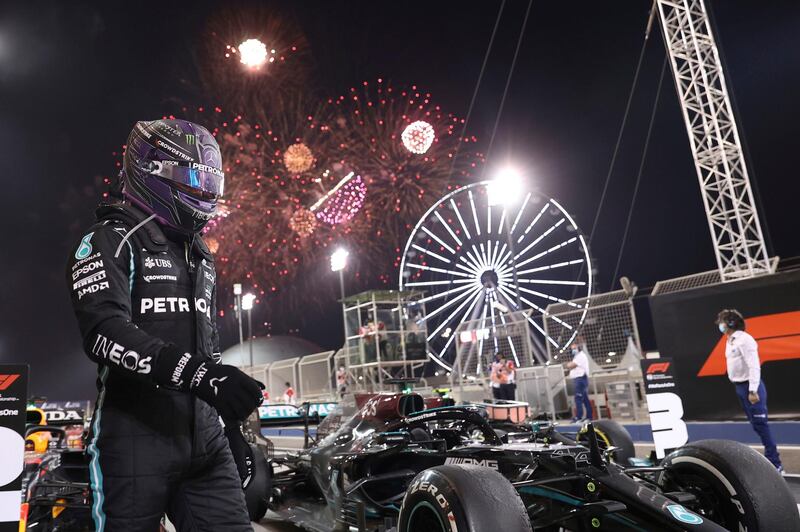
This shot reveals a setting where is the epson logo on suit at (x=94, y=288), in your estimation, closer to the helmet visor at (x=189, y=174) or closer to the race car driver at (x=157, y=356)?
the race car driver at (x=157, y=356)

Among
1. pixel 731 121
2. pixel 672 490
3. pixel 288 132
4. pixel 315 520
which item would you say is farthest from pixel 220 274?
pixel 672 490

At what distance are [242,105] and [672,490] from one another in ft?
70.7

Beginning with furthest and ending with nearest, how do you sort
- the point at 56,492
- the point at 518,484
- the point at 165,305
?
1. the point at 56,492
2. the point at 518,484
3. the point at 165,305

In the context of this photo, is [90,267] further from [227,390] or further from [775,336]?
[775,336]

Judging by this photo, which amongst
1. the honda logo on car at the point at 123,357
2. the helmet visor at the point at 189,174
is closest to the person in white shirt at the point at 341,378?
the helmet visor at the point at 189,174

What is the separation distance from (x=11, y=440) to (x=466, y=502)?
212cm

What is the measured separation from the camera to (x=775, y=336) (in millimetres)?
10875

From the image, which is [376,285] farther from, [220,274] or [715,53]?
[715,53]

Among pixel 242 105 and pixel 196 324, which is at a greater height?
pixel 242 105

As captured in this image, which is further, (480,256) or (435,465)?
(480,256)

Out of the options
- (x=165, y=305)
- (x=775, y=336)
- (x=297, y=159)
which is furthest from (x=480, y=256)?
(x=165, y=305)

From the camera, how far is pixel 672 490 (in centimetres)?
439

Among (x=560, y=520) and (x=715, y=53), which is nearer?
(x=560, y=520)

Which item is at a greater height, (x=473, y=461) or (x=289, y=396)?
(x=289, y=396)
